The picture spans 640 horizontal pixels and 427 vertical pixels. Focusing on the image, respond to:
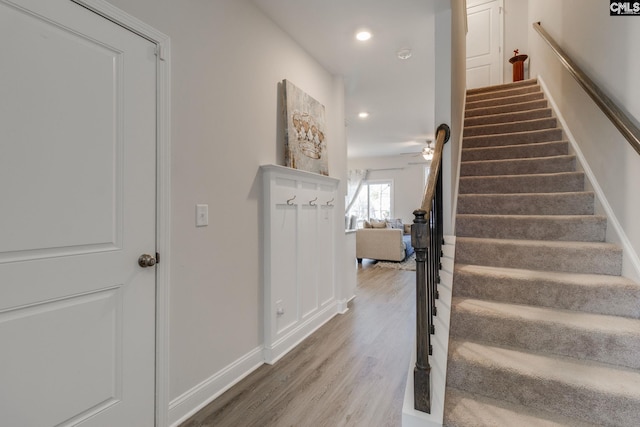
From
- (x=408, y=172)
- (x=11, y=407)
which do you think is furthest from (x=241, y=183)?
(x=408, y=172)

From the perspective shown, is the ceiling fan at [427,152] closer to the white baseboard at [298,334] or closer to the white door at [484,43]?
the white door at [484,43]

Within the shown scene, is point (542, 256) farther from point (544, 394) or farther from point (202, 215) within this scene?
point (202, 215)

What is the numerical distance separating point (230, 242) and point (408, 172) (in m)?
7.66

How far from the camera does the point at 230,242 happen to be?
2016 millimetres

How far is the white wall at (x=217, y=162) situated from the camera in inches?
65.4

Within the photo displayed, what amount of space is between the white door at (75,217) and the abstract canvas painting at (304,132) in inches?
44.9

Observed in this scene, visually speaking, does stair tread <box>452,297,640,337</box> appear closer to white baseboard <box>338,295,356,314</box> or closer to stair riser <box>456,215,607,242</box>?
stair riser <box>456,215,607,242</box>

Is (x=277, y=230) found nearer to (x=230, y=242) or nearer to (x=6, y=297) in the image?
(x=230, y=242)

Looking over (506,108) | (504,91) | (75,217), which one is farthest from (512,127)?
(75,217)

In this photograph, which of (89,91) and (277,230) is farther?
(277,230)

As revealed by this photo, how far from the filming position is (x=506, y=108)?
12.3 ft

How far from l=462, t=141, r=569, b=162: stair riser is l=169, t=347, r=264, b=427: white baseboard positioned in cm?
271

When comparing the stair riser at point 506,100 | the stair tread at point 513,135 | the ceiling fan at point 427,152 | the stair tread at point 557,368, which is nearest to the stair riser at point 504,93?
the stair riser at point 506,100

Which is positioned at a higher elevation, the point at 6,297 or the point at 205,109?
the point at 205,109
